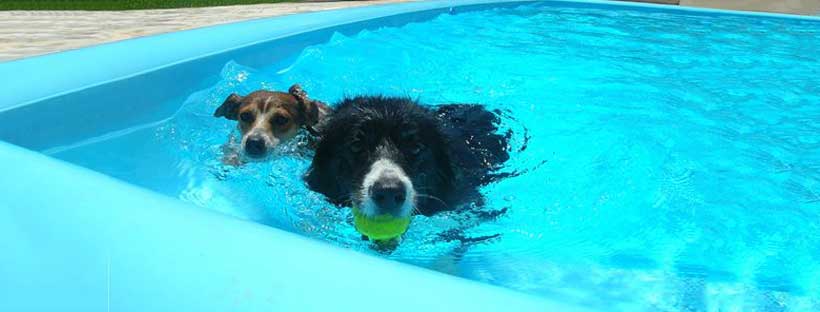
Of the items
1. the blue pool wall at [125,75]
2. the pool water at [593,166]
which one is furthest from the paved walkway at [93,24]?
the pool water at [593,166]

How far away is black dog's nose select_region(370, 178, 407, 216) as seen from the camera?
3.18m

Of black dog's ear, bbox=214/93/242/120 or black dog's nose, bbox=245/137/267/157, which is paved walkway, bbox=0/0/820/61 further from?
black dog's nose, bbox=245/137/267/157

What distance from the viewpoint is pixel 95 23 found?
370 inches

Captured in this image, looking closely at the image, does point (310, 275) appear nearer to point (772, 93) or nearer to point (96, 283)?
point (96, 283)

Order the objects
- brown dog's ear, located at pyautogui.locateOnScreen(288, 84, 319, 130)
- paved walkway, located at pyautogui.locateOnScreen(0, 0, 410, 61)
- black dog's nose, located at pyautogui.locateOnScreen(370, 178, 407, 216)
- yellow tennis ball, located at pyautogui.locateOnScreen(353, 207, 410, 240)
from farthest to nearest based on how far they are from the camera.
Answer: paved walkway, located at pyautogui.locateOnScreen(0, 0, 410, 61)
brown dog's ear, located at pyautogui.locateOnScreen(288, 84, 319, 130)
yellow tennis ball, located at pyautogui.locateOnScreen(353, 207, 410, 240)
black dog's nose, located at pyautogui.locateOnScreen(370, 178, 407, 216)

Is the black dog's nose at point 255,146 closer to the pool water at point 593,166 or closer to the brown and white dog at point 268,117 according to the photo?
the brown and white dog at point 268,117

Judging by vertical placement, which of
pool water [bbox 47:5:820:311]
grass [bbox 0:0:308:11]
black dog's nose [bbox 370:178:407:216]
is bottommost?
pool water [bbox 47:5:820:311]

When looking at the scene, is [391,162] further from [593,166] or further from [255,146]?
[593,166]

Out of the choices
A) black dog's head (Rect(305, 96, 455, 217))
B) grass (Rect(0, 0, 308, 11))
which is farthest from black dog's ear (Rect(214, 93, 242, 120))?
grass (Rect(0, 0, 308, 11))

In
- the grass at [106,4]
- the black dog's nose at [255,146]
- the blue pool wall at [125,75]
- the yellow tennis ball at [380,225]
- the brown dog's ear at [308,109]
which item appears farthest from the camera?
the grass at [106,4]

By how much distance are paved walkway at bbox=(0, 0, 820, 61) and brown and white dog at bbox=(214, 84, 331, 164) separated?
249 centimetres

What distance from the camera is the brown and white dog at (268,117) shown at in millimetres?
4754

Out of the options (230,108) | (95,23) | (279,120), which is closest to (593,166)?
(279,120)

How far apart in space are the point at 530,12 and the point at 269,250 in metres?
10.3
